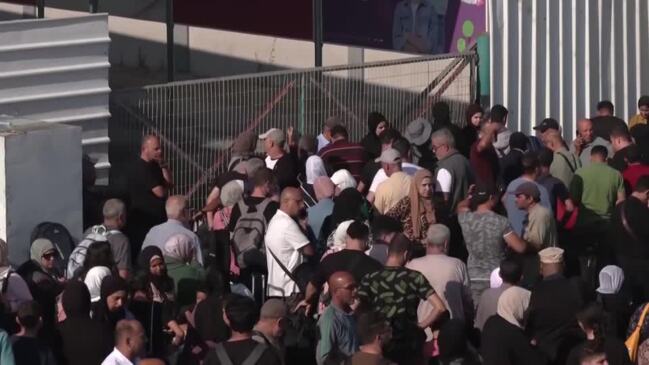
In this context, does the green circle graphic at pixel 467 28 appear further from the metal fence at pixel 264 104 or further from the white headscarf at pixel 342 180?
the white headscarf at pixel 342 180

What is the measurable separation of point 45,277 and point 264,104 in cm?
498

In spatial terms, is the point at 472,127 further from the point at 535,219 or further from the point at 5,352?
the point at 5,352

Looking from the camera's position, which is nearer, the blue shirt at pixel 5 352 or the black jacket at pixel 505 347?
the blue shirt at pixel 5 352

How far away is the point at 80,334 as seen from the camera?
11562 millimetres

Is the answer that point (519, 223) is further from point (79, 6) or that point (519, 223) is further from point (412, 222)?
point (79, 6)

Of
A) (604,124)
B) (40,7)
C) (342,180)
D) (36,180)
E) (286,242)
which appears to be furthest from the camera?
(40,7)

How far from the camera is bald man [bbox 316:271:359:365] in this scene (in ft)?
39.3

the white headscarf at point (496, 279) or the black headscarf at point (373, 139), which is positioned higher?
the black headscarf at point (373, 139)

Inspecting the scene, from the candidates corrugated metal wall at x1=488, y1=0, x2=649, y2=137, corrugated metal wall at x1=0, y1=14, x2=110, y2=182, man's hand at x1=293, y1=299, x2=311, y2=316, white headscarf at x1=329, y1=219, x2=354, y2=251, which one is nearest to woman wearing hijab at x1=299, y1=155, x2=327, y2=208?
white headscarf at x1=329, y1=219, x2=354, y2=251

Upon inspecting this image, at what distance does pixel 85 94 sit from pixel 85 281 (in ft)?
13.1

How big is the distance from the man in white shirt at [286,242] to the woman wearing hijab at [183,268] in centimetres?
65

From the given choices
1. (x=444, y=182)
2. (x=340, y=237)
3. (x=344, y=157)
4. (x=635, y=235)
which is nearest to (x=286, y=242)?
(x=340, y=237)

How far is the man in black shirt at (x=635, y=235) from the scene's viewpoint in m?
15.0

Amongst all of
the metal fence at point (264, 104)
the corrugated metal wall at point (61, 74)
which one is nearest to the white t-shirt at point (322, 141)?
the metal fence at point (264, 104)
